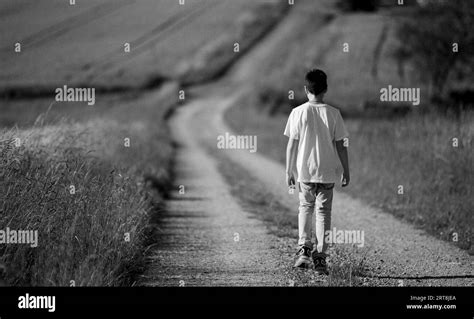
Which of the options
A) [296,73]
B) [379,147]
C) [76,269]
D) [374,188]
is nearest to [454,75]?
[296,73]

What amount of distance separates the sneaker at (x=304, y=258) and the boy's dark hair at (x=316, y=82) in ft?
6.02

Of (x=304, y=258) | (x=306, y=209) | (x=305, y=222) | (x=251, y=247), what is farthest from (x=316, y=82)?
(x=251, y=247)

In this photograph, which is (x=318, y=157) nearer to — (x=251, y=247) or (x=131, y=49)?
(x=251, y=247)

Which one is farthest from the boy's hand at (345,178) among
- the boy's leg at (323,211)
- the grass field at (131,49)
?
the grass field at (131,49)

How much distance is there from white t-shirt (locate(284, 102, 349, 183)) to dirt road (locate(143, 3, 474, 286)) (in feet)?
3.98

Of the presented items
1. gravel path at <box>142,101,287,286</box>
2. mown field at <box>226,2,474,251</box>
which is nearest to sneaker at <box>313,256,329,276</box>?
gravel path at <box>142,101,287,286</box>

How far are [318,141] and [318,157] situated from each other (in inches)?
7.4

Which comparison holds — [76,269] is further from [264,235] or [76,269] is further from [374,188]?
[374,188]

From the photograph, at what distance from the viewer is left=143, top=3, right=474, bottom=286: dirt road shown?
22.6ft

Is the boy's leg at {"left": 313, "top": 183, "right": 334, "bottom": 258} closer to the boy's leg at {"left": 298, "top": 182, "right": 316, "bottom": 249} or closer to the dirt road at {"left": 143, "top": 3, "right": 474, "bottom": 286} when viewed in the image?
the boy's leg at {"left": 298, "top": 182, "right": 316, "bottom": 249}

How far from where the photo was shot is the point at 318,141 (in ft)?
23.0

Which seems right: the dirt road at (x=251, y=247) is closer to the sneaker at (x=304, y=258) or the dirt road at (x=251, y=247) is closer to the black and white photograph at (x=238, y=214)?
the black and white photograph at (x=238, y=214)

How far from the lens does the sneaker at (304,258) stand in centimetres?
714
